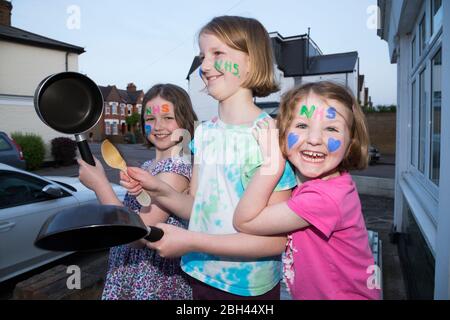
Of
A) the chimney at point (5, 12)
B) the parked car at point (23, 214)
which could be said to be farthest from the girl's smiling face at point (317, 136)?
the chimney at point (5, 12)

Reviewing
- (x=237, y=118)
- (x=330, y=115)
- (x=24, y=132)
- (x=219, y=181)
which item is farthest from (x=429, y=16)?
(x=24, y=132)

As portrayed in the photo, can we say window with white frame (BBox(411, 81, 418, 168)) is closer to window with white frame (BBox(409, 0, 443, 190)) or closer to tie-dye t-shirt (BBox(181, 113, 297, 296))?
window with white frame (BBox(409, 0, 443, 190))

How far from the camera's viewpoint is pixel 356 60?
20266mm

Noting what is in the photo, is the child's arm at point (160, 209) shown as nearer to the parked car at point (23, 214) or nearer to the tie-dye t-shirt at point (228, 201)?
the tie-dye t-shirt at point (228, 201)

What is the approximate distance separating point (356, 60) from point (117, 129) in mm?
28263

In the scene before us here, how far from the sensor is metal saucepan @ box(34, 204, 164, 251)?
2.49 ft

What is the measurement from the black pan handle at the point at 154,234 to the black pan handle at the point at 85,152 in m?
0.50

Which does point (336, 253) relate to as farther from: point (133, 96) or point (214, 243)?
point (133, 96)

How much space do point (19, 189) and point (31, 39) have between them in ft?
48.3

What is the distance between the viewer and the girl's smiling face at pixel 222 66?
1.14 metres

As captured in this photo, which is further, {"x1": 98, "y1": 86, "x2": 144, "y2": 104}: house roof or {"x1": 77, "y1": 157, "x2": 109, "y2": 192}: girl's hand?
{"x1": 98, "y1": 86, "x2": 144, "y2": 104}: house roof

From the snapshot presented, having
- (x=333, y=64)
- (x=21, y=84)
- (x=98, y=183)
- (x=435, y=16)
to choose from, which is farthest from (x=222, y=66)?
(x=333, y=64)

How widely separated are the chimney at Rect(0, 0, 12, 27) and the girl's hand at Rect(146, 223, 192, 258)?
20.6 metres

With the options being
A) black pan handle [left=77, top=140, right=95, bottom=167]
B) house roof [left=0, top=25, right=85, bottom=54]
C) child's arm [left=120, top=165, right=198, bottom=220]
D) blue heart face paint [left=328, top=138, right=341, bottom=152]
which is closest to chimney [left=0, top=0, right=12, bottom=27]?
house roof [left=0, top=25, right=85, bottom=54]
